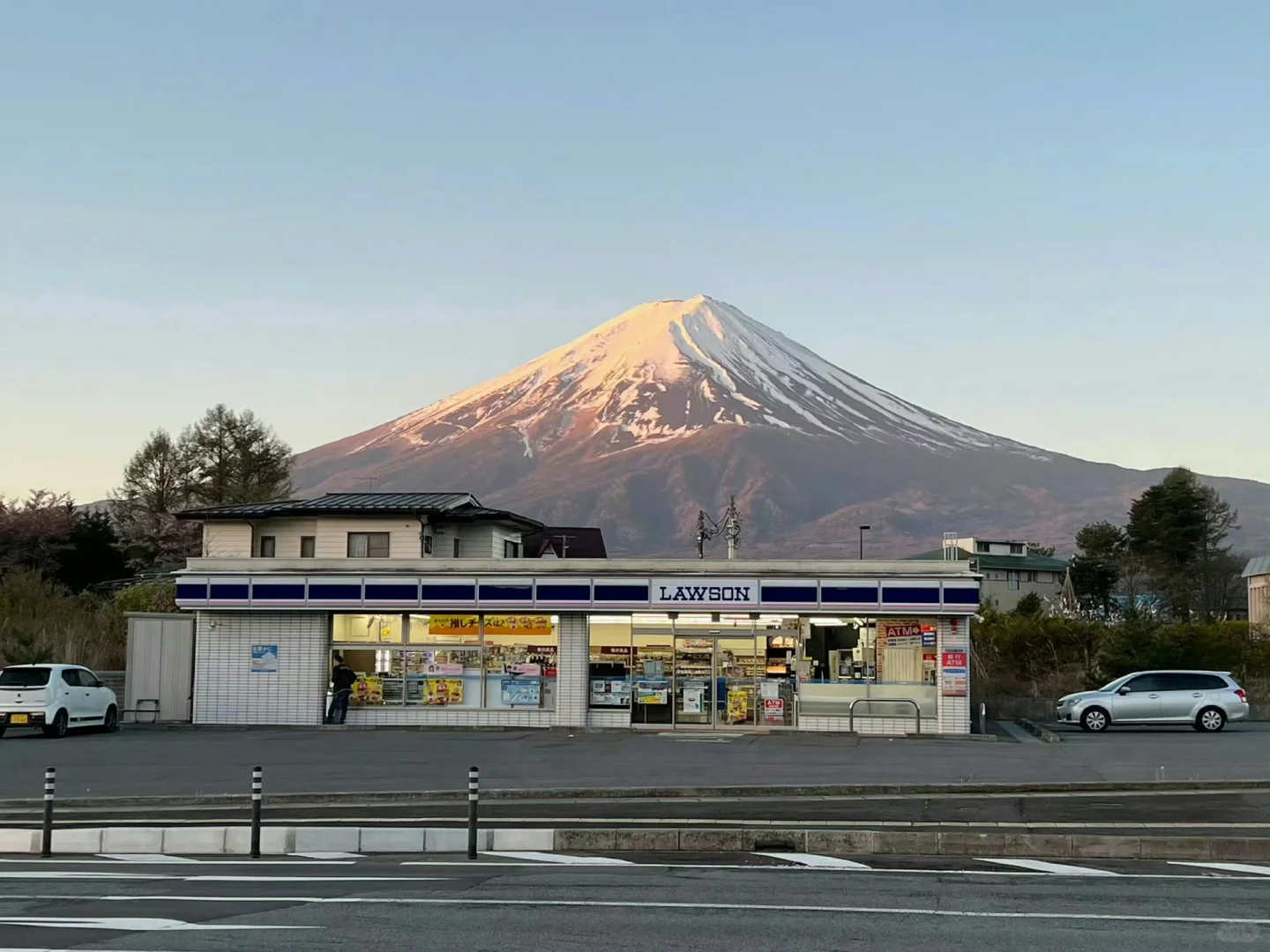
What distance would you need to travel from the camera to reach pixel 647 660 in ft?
108

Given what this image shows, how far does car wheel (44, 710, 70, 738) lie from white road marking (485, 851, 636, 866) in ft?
62.4

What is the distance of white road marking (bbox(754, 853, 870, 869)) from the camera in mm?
13531

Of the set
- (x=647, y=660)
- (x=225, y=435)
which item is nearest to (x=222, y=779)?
(x=647, y=660)

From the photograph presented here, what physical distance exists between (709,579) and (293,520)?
13.8m

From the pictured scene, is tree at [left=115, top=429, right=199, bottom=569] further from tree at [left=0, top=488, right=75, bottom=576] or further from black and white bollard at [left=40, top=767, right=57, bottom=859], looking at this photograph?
black and white bollard at [left=40, top=767, right=57, bottom=859]

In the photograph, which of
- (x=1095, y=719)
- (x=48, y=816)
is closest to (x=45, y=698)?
(x=48, y=816)

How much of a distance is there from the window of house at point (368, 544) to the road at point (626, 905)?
25.6 m

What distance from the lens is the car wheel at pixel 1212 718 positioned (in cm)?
3341

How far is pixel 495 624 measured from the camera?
33.7 m

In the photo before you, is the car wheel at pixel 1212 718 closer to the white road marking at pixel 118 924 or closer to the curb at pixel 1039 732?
the curb at pixel 1039 732

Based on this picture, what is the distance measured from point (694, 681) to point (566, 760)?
8.16 meters

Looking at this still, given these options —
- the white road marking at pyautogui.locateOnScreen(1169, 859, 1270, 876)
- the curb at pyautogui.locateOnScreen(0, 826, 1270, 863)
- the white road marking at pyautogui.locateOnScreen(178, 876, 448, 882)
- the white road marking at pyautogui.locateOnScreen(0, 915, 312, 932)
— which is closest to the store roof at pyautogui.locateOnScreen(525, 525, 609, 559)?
the curb at pyautogui.locateOnScreen(0, 826, 1270, 863)

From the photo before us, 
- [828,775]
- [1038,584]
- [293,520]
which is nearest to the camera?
[828,775]

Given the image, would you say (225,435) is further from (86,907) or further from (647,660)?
(86,907)
